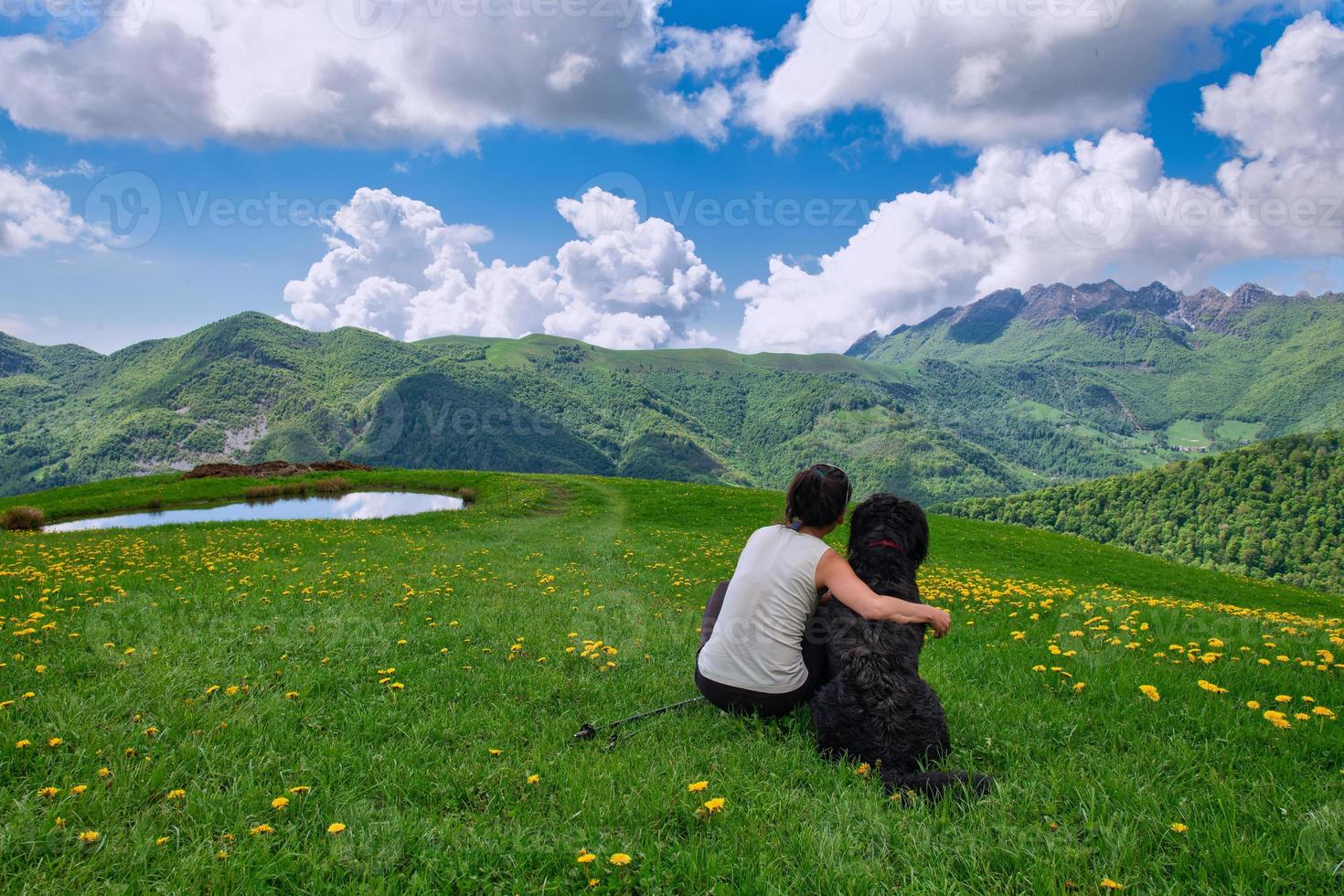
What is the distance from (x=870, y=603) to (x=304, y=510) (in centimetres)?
4552

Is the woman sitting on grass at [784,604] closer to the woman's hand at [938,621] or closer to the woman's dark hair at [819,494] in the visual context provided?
the woman's dark hair at [819,494]

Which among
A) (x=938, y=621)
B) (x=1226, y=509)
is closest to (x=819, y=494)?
(x=938, y=621)

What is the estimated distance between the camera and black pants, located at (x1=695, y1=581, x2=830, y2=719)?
5094mm

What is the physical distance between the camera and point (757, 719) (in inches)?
205

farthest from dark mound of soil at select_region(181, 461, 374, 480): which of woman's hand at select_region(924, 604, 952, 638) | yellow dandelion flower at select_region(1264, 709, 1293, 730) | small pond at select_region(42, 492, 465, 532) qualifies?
yellow dandelion flower at select_region(1264, 709, 1293, 730)

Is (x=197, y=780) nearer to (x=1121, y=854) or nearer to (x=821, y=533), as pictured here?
(x=821, y=533)

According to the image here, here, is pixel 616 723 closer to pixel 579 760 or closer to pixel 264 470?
pixel 579 760

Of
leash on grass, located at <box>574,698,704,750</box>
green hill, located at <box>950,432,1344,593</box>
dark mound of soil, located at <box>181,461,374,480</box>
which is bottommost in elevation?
green hill, located at <box>950,432,1344,593</box>

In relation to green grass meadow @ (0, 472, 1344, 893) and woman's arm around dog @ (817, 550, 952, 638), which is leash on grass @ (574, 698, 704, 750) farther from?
woman's arm around dog @ (817, 550, 952, 638)

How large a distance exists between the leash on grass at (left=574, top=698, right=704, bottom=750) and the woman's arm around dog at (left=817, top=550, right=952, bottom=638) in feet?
6.36

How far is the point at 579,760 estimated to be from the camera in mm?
4500

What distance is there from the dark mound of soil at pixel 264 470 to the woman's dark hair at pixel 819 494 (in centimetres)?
5934

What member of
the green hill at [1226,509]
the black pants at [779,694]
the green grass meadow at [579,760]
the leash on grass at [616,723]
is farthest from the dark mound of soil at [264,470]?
the green hill at [1226,509]

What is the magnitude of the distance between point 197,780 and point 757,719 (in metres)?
4.03
